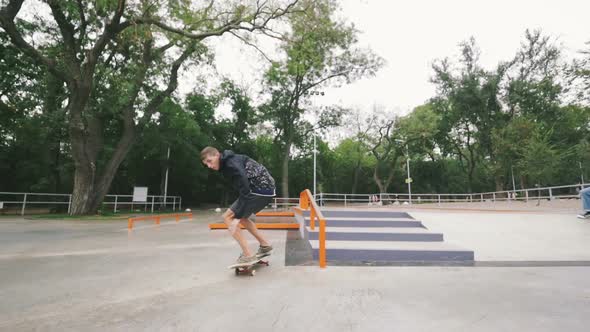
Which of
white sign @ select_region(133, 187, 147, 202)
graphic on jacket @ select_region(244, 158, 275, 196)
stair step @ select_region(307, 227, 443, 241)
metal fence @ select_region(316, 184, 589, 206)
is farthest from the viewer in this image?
white sign @ select_region(133, 187, 147, 202)

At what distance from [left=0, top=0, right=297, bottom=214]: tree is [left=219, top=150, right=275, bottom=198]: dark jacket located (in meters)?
9.68

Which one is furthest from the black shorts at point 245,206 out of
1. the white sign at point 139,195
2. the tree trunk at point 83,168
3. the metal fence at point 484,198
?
the white sign at point 139,195

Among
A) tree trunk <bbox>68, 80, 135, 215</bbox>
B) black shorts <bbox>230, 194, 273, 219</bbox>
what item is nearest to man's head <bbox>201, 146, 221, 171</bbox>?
black shorts <bbox>230, 194, 273, 219</bbox>

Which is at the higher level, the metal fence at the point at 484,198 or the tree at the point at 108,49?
the tree at the point at 108,49

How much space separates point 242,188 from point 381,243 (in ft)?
8.01

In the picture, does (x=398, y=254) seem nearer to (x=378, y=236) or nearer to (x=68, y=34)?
(x=378, y=236)

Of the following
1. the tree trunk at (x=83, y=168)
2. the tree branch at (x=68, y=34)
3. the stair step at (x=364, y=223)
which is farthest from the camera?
the tree trunk at (x=83, y=168)

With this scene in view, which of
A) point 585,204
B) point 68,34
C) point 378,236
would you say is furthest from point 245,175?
point 68,34

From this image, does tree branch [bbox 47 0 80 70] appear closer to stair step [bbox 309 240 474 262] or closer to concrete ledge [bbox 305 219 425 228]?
concrete ledge [bbox 305 219 425 228]

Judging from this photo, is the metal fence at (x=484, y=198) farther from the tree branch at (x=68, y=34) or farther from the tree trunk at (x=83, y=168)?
the tree branch at (x=68, y=34)

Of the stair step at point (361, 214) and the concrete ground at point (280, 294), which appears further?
the stair step at point (361, 214)

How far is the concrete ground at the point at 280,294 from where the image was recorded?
190 cm

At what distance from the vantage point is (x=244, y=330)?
179cm

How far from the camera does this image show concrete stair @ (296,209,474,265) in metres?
3.66
